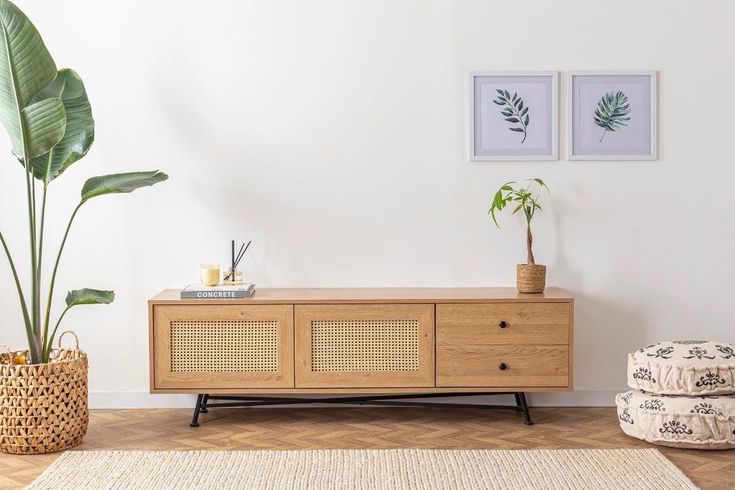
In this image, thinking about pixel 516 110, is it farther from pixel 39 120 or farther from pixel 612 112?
pixel 39 120

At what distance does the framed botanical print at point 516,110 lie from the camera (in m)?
4.30

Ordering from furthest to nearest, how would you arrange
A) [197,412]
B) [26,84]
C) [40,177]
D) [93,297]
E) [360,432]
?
1. [197,412]
2. [360,432]
3. [40,177]
4. [93,297]
5. [26,84]

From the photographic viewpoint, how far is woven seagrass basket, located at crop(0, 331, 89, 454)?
361 cm

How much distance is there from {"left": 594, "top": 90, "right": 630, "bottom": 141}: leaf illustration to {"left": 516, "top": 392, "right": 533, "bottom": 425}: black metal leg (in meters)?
1.32

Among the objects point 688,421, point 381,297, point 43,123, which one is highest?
point 43,123

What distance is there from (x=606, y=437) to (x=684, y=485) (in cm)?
68

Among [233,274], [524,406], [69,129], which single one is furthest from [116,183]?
[524,406]

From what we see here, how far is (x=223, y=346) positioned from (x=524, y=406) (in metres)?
1.42

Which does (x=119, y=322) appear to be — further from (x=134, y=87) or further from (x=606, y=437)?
(x=606, y=437)

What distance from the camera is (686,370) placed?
12.0 feet

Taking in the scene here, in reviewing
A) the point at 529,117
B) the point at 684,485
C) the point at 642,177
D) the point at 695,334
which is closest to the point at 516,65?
the point at 529,117

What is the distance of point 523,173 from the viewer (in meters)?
4.34

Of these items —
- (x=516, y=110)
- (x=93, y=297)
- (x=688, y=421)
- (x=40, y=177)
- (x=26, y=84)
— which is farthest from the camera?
(x=516, y=110)

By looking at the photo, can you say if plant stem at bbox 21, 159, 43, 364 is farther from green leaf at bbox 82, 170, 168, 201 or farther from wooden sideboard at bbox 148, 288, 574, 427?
wooden sideboard at bbox 148, 288, 574, 427
